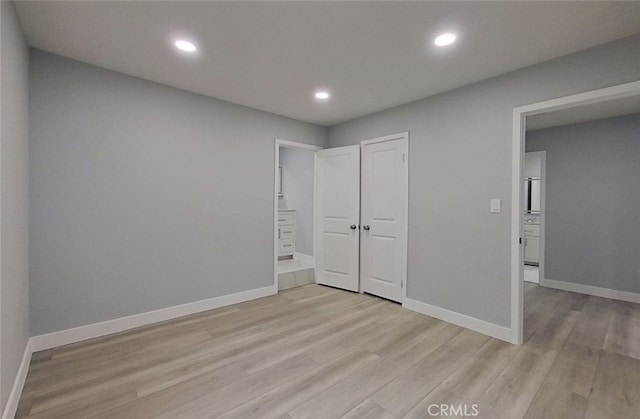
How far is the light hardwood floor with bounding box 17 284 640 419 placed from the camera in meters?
1.75

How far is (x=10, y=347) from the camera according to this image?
1.69m

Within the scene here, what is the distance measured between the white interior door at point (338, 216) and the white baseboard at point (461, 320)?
0.97 m

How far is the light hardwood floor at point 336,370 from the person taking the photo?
1.75 meters

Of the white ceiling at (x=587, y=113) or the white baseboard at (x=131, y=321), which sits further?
the white ceiling at (x=587, y=113)

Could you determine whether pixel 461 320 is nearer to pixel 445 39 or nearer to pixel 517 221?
pixel 517 221

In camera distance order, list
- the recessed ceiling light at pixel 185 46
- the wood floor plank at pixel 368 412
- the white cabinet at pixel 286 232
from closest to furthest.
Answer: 1. the wood floor plank at pixel 368 412
2. the recessed ceiling light at pixel 185 46
3. the white cabinet at pixel 286 232

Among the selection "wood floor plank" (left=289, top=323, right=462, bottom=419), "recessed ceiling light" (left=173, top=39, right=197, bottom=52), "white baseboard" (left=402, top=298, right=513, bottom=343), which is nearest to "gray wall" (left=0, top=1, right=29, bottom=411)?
"recessed ceiling light" (left=173, top=39, right=197, bottom=52)

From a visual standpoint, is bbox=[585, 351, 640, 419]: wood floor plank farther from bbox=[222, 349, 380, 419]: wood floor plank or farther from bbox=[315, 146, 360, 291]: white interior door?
bbox=[315, 146, 360, 291]: white interior door

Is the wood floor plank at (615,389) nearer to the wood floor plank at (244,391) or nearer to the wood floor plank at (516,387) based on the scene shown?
the wood floor plank at (516,387)

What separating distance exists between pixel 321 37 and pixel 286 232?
3.84 m

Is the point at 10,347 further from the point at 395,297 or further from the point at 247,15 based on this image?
the point at 395,297

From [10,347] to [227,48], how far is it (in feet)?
8.18

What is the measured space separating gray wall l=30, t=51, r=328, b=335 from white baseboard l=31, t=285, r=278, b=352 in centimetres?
6

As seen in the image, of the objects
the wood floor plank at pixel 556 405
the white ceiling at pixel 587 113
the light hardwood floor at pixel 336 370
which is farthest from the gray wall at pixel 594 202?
the wood floor plank at pixel 556 405
